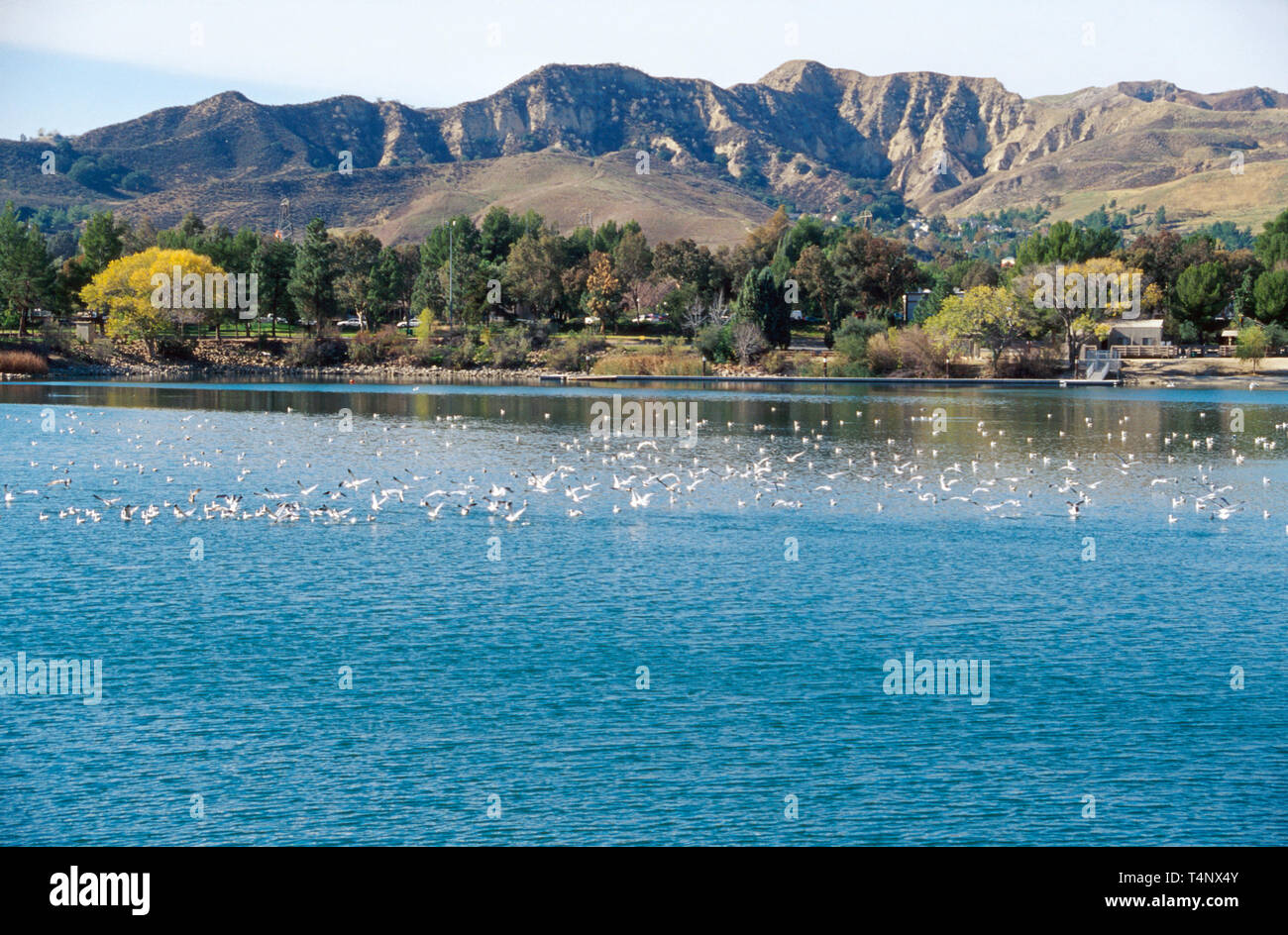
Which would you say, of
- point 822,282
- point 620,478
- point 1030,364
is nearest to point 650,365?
point 822,282

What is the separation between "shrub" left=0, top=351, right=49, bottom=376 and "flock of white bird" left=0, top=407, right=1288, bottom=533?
50.8m

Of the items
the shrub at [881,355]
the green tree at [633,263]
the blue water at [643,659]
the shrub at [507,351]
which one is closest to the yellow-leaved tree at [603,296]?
the green tree at [633,263]

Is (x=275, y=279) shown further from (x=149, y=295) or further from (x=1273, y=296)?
(x=1273, y=296)

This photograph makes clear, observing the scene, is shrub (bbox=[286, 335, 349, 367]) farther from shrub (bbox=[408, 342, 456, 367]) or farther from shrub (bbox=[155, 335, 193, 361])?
shrub (bbox=[155, 335, 193, 361])

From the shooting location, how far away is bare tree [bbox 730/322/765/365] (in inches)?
4621

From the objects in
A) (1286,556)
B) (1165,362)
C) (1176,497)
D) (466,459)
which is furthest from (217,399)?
(1165,362)

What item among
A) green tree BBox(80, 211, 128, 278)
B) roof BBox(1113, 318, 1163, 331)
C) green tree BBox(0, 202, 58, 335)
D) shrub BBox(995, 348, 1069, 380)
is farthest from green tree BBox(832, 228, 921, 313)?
green tree BBox(0, 202, 58, 335)

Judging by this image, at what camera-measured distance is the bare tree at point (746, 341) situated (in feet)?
385

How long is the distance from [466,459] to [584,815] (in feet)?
122

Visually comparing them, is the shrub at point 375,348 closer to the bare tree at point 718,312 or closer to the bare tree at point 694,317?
the bare tree at point 694,317

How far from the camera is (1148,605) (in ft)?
97.6

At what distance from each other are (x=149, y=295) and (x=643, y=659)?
105608 mm

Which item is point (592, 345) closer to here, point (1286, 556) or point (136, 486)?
point (136, 486)

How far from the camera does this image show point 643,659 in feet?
81.7
